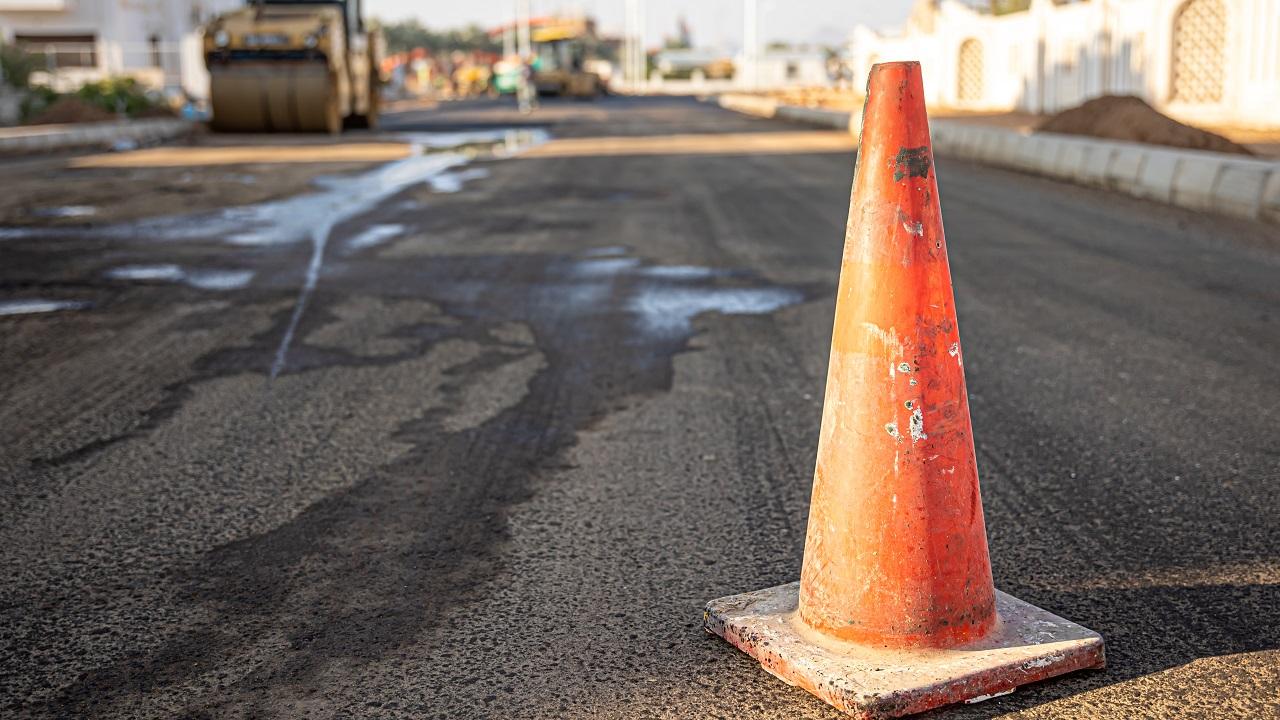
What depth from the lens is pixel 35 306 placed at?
7.19 metres

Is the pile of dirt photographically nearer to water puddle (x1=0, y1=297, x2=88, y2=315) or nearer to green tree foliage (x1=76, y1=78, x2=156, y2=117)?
water puddle (x1=0, y1=297, x2=88, y2=315)

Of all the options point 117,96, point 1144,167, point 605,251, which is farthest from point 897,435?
point 117,96

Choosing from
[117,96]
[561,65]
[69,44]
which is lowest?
[117,96]

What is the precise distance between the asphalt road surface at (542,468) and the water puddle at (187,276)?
0.04 meters

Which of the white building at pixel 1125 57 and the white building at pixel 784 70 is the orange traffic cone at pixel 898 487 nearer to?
the white building at pixel 1125 57

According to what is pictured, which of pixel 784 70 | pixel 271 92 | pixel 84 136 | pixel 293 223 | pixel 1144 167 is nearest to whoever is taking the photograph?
pixel 293 223

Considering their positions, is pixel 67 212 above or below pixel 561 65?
below

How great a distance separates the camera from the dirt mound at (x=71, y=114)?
2766 centimetres

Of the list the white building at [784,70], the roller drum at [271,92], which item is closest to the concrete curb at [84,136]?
the roller drum at [271,92]

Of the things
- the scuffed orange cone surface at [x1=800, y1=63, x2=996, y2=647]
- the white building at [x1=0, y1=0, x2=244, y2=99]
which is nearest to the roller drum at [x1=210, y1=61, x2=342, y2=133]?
the white building at [x1=0, y1=0, x2=244, y2=99]

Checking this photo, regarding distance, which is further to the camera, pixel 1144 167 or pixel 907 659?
pixel 1144 167

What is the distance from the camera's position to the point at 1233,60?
75.1 ft

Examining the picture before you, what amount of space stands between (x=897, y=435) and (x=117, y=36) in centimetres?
5266

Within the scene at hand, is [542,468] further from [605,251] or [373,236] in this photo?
[373,236]
